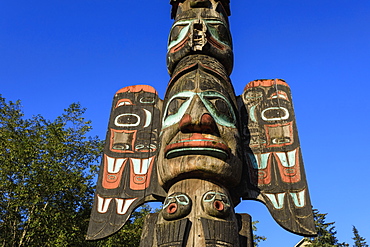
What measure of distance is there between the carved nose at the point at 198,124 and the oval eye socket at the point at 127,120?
1268 millimetres

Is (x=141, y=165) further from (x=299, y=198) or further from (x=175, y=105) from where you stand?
(x=299, y=198)

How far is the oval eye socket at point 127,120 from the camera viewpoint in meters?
5.51

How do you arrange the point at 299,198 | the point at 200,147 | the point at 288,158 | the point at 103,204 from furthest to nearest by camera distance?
the point at 288,158
the point at 103,204
the point at 299,198
the point at 200,147

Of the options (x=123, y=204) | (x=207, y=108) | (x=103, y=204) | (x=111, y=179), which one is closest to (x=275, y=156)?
(x=207, y=108)

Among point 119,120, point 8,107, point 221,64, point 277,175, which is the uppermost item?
point 8,107

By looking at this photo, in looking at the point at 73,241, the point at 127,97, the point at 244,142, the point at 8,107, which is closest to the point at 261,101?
the point at 244,142

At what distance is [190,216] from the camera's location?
3938 millimetres

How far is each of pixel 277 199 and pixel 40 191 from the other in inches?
272

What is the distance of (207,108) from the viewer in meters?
4.76

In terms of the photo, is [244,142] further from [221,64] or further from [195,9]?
[195,9]

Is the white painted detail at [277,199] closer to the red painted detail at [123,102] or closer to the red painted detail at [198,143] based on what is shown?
the red painted detail at [198,143]

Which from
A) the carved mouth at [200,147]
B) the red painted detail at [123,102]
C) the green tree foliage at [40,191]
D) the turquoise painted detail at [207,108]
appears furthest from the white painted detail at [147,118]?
the green tree foliage at [40,191]

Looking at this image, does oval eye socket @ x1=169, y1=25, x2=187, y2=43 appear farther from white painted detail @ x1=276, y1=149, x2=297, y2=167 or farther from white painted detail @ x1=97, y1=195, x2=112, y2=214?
white painted detail @ x1=97, y1=195, x2=112, y2=214

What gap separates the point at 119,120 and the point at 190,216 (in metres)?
2.25
